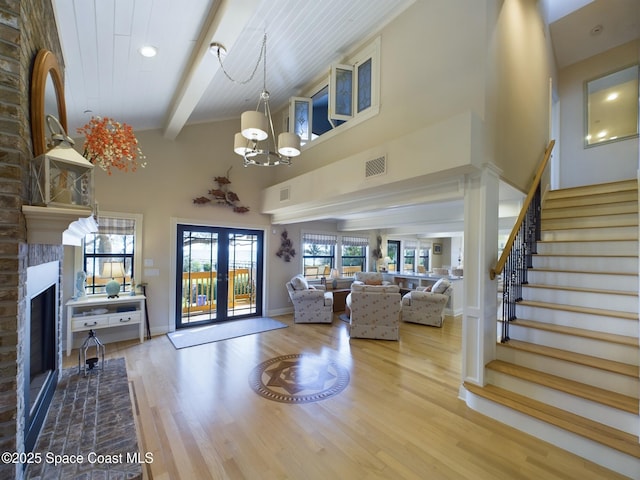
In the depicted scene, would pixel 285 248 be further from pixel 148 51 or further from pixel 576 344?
pixel 576 344

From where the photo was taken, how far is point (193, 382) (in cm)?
318

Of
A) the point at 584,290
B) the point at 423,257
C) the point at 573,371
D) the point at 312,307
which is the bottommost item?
the point at 312,307

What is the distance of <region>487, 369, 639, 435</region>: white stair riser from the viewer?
2064 mm

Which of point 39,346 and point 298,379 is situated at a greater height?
point 39,346

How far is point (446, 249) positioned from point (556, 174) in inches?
243

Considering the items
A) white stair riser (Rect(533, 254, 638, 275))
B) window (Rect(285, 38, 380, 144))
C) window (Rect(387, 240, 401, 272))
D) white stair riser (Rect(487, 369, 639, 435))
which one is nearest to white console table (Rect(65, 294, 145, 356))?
window (Rect(285, 38, 380, 144))

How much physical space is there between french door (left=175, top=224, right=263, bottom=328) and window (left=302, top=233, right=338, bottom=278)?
1.42 meters

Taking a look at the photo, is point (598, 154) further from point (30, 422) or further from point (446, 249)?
point (30, 422)

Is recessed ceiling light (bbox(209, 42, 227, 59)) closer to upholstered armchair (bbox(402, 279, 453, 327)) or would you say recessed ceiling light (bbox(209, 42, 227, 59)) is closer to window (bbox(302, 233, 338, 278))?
window (bbox(302, 233, 338, 278))

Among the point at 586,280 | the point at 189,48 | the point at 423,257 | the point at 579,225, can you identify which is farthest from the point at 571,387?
the point at 423,257

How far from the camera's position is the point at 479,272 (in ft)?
9.08

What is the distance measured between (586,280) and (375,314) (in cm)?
274

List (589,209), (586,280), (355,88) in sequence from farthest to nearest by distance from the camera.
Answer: (355,88) → (589,209) → (586,280)

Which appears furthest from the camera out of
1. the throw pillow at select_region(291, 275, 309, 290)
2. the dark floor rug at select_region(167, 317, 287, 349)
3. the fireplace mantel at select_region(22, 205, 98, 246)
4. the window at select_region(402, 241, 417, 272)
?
the window at select_region(402, 241, 417, 272)
